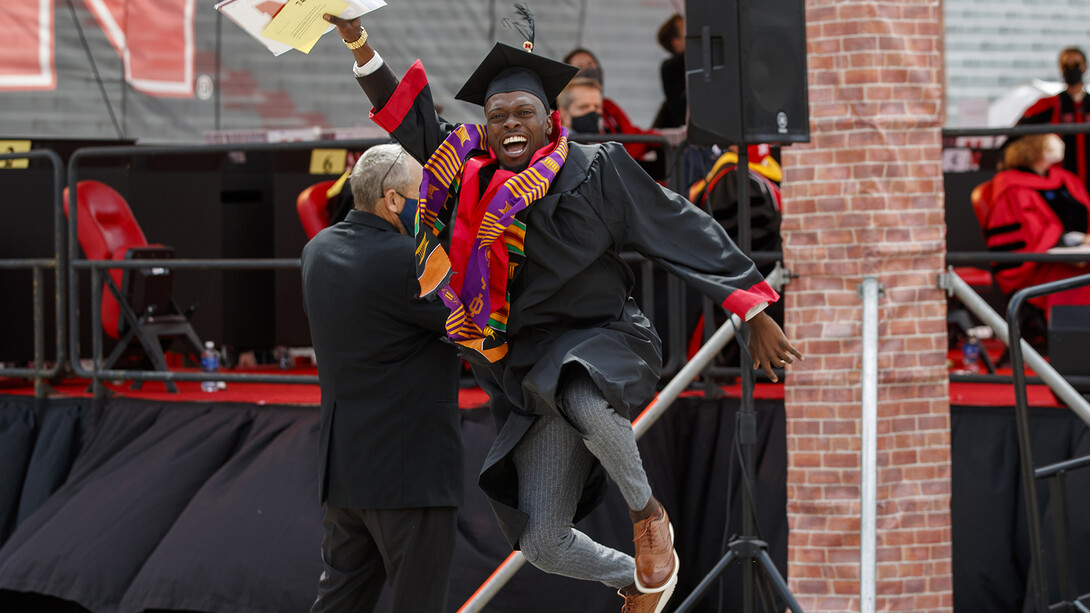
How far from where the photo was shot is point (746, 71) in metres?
3.72

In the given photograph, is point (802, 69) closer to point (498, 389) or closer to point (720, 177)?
point (498, 389)

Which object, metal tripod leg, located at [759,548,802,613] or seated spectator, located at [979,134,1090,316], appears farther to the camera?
seated spectator, located at [979,134,1090,316]

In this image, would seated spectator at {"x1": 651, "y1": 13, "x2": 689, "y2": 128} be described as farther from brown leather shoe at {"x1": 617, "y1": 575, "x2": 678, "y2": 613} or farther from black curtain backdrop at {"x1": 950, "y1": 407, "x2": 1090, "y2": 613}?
brown leather shoe at {"x1": 617, "y1": 575, "x2": 678, "y2": 613}

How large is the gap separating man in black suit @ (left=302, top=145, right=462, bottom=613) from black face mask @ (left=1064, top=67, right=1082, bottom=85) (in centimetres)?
622

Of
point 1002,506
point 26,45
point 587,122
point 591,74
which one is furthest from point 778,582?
point 26,45

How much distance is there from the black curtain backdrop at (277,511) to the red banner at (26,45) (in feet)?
13.9

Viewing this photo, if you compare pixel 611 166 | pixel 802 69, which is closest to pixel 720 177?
pixel 802 69

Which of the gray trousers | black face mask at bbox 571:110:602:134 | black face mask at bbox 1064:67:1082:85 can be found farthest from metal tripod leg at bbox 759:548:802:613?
black face mask at bbox 1064:67:1082:85

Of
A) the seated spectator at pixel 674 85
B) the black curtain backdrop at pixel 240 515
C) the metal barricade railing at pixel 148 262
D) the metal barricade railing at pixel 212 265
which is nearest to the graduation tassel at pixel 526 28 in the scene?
the metal barricade railing at pixel 212 265

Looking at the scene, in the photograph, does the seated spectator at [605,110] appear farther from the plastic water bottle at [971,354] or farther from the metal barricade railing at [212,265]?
the plastic water bottle at [971,354]

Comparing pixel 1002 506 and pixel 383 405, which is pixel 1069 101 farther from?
pixel 383 405

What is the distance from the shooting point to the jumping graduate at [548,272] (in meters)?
2.97

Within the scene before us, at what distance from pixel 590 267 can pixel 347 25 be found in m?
0.87

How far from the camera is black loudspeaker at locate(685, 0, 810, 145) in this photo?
12.1 feet
